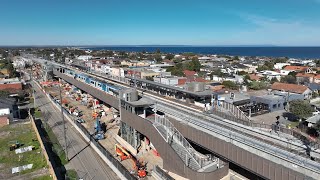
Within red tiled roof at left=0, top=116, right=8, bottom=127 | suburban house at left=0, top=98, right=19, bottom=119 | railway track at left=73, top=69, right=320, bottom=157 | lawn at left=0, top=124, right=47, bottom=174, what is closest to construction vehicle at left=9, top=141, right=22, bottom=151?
lawn at left=0, top=124, right=47, bottom=174

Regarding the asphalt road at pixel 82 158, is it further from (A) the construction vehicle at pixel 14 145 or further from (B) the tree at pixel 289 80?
(B) the tree at pixel 289 80

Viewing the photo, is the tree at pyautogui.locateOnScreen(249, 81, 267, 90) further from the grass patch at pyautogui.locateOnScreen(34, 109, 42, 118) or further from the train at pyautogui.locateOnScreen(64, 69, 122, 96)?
the grass patch at pyautogui.locateOnScreen(34, 109, 42, 118)

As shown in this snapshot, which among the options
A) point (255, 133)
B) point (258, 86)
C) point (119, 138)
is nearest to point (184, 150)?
point (255, 133)

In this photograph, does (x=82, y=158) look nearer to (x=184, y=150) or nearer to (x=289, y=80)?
(x=184, y=150)

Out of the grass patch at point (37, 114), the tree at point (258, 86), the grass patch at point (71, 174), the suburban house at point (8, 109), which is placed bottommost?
the grass patch at point (71, 174)

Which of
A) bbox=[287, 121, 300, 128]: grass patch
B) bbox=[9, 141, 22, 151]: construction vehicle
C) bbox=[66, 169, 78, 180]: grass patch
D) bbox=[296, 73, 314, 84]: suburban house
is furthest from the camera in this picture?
bbox=[296, 73, 314, 84]: suburban house

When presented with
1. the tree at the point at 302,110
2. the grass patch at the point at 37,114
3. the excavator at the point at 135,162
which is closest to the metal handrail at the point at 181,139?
the excavator at the point at 135,162
